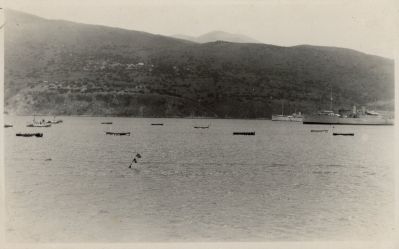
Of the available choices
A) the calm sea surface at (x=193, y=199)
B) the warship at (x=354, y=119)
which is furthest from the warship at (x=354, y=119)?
the calm sea surface at (x=193, y=199)

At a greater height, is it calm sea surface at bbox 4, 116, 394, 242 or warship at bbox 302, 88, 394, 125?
warship at bbox 302, 88, 394, 125

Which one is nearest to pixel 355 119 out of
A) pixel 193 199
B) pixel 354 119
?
pixel 354 119

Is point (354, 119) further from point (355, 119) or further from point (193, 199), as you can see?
point (193, 199)

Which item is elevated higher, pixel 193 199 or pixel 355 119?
pixel 355 119

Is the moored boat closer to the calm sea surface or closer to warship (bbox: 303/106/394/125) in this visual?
warship (bbox: 303/106/394/125)

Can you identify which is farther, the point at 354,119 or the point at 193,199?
the point at 354,119

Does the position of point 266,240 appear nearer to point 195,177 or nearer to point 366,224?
point 366,224

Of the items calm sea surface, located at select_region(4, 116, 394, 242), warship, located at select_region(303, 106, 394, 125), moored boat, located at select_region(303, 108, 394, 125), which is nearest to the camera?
calm sea surface, located at select_region(4, 116, 394, 242)

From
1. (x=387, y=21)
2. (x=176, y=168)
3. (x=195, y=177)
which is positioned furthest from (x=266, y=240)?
(x=176, y=168)

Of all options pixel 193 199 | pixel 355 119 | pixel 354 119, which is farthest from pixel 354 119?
pixel 193 199

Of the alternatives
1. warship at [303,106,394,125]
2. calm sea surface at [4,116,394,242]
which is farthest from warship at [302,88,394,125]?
calm sea surface at [4,116,394,242]

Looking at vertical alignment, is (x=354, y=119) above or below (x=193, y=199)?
above
